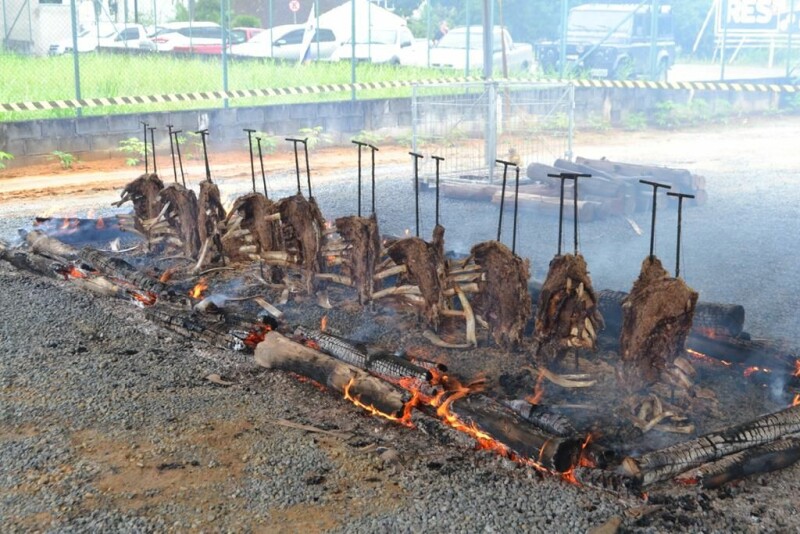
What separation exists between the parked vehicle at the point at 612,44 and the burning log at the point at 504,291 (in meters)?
22.7

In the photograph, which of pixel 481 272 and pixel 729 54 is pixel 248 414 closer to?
pixel 481 272

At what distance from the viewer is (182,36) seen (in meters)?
22.2

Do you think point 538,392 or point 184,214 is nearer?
point 538,392

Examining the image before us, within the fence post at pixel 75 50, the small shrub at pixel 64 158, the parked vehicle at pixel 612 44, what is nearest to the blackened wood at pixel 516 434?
the small shrub at pixel 64 158

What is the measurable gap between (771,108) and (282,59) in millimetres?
15616

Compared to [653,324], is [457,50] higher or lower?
higher

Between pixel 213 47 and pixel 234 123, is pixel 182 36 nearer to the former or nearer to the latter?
pixel 213 47

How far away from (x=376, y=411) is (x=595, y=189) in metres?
8.14

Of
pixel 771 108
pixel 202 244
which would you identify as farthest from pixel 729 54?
pixel 202 244

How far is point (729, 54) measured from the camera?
2883 centimetres

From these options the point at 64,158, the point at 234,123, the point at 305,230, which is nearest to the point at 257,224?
the point at 305,230

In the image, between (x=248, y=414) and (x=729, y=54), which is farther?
(x=729, y=54)

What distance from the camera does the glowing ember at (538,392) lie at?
18.3 feet

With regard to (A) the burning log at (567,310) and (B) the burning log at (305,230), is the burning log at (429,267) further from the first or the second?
(B) the burning log at (305,230)
